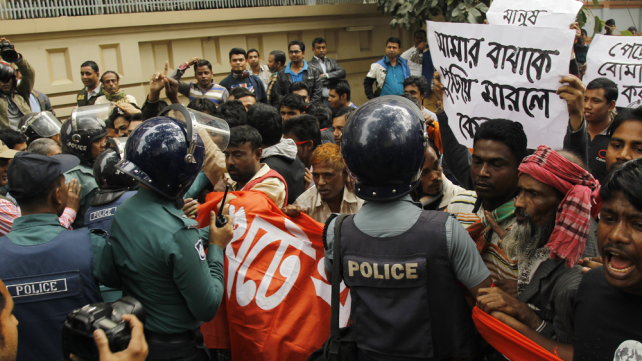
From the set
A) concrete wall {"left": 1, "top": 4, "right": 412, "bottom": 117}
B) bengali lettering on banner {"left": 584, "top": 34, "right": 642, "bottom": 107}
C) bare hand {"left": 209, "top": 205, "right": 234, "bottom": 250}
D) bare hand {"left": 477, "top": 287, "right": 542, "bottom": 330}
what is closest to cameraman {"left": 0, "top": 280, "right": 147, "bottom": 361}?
bare hand {"left": 209, "top": 205, "right": 234, "bottom": 250}

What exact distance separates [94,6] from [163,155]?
8866mm

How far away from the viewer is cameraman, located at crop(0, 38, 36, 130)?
7.00 meters

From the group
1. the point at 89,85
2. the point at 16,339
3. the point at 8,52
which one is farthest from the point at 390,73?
the point at 16,339

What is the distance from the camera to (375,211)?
226 cm

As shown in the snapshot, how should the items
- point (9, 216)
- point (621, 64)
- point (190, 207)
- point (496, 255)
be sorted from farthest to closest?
point (621, 64), point (9, 216), point (190, 207), point (496, 255)

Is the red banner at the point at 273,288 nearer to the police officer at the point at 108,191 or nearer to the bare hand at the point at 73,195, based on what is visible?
the police officer at the point at 108,191

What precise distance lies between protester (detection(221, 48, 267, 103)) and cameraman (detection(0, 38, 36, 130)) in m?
3.09

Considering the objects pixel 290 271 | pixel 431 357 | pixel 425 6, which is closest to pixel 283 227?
pixel 290 271

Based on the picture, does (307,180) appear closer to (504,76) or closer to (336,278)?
(504,76)

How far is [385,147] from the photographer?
→ 2.12 meters

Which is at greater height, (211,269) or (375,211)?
(375,211)

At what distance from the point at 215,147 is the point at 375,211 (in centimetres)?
198

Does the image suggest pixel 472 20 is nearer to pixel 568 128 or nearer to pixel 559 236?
pixel 568 128

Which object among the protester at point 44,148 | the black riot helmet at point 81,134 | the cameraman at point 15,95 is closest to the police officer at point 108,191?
the black riot helmet at point 81,134
